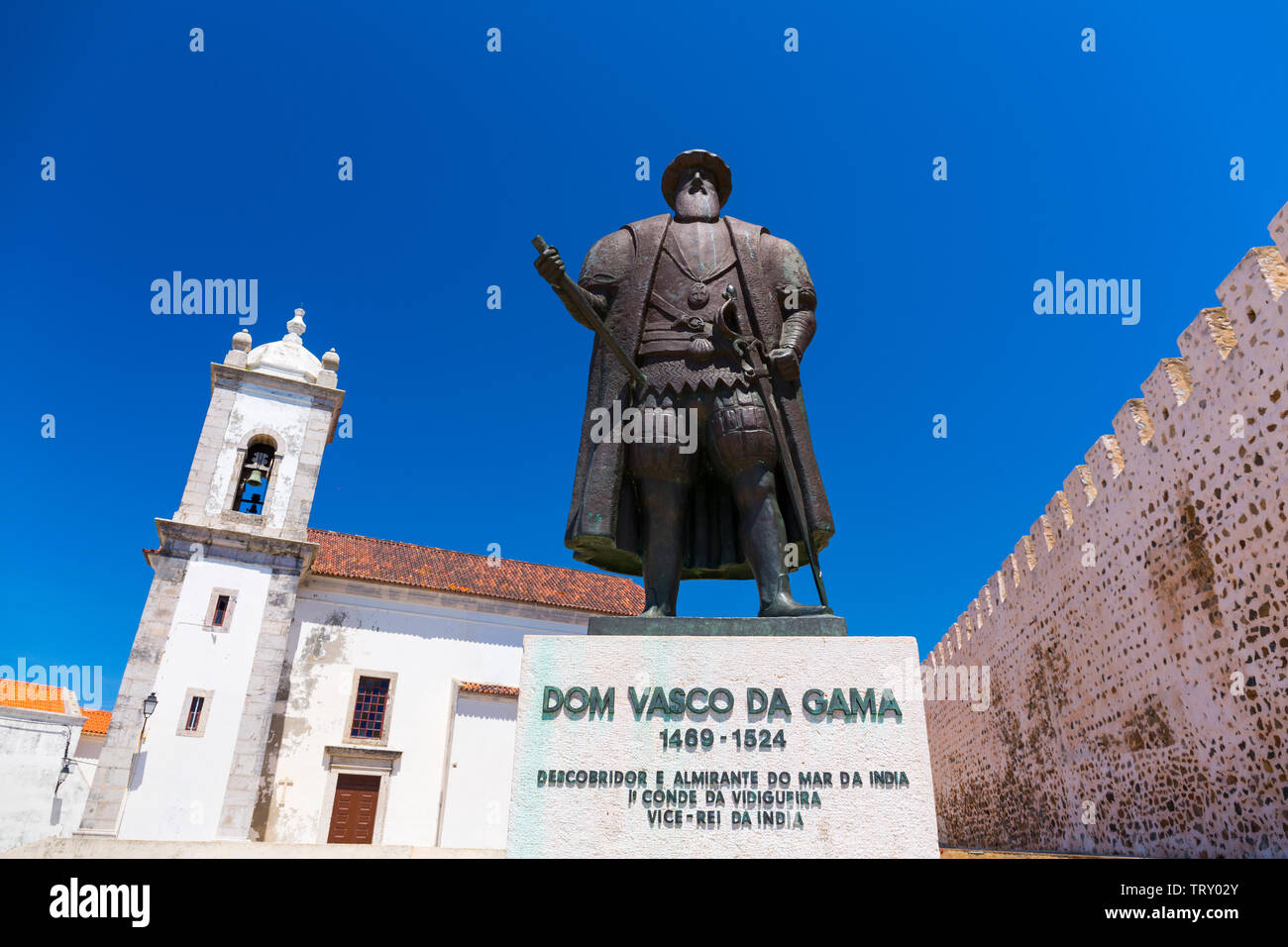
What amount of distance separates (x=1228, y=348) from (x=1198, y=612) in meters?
3.16

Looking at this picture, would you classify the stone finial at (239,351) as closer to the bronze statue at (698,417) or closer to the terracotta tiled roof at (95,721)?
the terracotta tiled roof at (95,721)

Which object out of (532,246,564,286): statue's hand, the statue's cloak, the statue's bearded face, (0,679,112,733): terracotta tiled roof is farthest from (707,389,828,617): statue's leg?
(0,679,112,733): terracotta tiled roof

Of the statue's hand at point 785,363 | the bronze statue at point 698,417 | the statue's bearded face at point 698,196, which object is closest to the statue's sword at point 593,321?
the bronze statue at point 698,417

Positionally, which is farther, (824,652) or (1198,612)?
(1198,612)

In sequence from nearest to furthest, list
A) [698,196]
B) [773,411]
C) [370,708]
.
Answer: [773,411] < [698,196] < [370,708]

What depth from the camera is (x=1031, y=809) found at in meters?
13.8

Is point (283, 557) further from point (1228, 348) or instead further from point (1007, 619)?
point (1228, 348)

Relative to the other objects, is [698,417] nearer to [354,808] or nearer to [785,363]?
[785,363]

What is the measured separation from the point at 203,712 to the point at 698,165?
62.9 ft

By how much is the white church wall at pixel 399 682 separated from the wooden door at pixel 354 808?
24 cm

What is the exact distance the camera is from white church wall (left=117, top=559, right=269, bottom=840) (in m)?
17.1

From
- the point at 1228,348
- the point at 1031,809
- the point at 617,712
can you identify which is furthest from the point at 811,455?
the point at 1031,809

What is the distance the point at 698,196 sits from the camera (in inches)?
171

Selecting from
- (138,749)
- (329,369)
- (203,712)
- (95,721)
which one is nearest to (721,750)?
(138,749)
